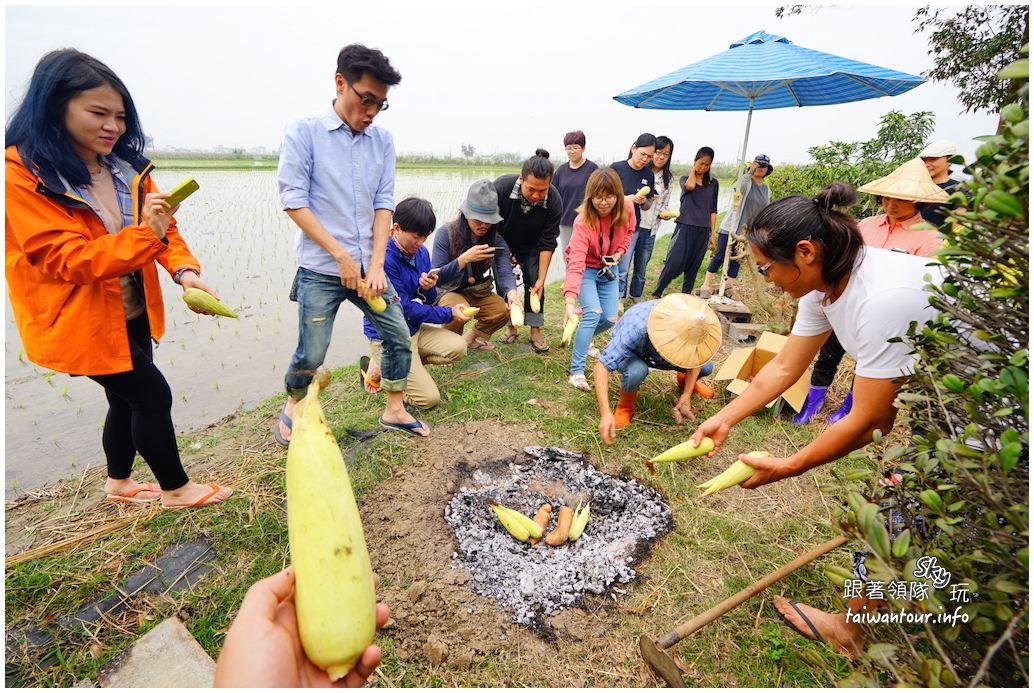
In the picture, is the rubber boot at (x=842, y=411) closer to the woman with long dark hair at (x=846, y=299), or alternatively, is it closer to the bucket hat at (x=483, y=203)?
the woman with long dark hair at (x=846, y=299)

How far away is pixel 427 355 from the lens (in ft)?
13.8

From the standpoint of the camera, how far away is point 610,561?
8.55 ft

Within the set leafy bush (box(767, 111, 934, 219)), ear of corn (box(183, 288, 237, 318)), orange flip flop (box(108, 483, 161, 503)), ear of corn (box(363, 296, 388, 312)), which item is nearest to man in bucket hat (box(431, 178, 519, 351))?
ear of corn (box(363, 296, 388, 312))

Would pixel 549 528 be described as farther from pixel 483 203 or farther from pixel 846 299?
pixel 483 203

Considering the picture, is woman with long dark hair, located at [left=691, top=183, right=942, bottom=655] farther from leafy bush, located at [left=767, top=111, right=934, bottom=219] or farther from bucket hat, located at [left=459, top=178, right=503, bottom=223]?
leafy bush, located at [left=767, top=111, right=934, bottom=219]

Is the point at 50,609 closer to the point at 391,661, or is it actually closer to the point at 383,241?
the point at 391,661

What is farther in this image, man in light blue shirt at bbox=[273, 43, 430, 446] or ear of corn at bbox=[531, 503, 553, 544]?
ear of corn at bbox=[531, 503, 553, 544]

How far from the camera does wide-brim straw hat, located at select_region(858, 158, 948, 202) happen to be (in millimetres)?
3381

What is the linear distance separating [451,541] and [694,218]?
16.7ft

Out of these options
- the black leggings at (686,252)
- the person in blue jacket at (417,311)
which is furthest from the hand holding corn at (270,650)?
the black leggings at (686,252)

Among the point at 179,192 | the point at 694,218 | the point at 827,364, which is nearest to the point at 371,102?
the point at 179,192

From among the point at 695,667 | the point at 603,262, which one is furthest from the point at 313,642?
the point at 603,262

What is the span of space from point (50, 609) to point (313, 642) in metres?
1.92

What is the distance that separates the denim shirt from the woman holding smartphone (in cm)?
169
